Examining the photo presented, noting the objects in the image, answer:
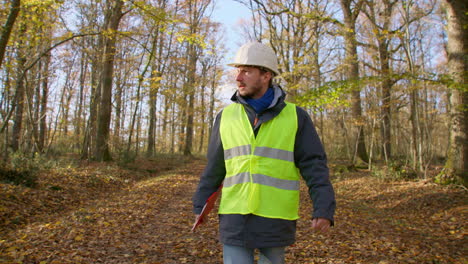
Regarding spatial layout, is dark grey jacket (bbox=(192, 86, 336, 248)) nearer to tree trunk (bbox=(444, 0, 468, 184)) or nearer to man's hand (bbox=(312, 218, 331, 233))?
man's hand (bbox=(312, 218, 331, 233))

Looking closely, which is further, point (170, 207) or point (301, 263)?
point (170, 207)

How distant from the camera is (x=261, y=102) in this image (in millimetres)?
2494

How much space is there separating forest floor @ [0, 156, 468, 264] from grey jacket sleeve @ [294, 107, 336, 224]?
116 inches

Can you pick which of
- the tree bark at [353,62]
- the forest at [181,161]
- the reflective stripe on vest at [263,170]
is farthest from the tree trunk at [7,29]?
the tree bark at [353,62]

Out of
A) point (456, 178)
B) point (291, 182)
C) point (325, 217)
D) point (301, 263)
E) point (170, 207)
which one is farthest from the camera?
point (456, 178)

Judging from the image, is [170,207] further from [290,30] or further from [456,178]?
[290,30]

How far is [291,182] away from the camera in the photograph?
92.5 inches

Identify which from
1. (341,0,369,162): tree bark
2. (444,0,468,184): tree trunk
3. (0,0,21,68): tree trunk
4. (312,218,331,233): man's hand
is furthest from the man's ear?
(341,0,369,162): tree bark

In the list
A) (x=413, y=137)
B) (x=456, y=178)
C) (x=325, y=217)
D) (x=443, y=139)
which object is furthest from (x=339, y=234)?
(x=443, y=139)

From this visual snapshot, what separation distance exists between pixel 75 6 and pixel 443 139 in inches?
1733

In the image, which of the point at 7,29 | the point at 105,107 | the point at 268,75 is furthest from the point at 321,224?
the point at 105,107

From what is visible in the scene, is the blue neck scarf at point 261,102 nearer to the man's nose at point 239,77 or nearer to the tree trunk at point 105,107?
the man's nose at point 239,77

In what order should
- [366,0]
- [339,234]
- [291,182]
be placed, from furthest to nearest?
[366,0] < [339,234] < [291,182]

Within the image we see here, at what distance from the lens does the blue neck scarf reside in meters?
2.48
